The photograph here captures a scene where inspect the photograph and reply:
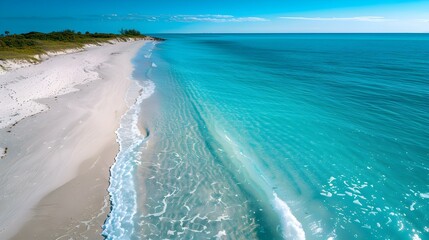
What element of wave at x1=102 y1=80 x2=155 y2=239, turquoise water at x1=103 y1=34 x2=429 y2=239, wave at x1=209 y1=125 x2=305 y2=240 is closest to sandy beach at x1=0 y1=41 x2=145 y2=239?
wave at x1=102 y1=80 x2=155 y2=239

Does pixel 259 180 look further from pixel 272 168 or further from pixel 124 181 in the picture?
pixel 124 181

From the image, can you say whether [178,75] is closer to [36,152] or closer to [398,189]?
[36,152]

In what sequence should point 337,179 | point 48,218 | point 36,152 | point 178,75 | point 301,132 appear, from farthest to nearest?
point 178,75
point 301,132
point 36,152
point 337,179
point 48,218

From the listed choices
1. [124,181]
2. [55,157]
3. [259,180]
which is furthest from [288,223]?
[55,157]

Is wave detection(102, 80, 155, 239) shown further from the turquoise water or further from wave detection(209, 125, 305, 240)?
wave detection(209, 125, 305, 240)

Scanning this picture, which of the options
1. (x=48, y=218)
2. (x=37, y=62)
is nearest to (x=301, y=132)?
(x=48, y=218)
